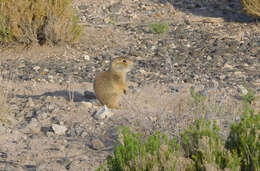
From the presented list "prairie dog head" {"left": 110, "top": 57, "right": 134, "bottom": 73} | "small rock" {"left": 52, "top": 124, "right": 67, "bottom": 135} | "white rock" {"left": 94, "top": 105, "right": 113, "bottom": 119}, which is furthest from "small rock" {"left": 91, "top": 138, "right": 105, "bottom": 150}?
"prairie dog head" {"left": 110, "top": 57, "right": 134, "bottom": 73}

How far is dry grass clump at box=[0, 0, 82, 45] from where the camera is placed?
27.0 ft

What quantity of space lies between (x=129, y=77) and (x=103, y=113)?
1.81 meters

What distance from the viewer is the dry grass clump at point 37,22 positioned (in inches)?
324

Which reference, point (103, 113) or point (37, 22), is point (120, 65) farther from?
point (37, 22)

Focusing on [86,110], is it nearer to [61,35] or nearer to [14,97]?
[14,97]

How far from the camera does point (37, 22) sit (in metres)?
8.41

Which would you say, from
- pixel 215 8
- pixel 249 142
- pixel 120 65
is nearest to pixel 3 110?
pixel 120 65

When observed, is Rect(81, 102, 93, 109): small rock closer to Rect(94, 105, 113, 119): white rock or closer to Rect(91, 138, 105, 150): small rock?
Rect(94, 105, 113, 119): white rock

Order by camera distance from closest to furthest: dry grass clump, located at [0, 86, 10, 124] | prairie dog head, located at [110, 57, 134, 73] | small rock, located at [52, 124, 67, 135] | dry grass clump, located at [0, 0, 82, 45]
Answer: small rock, located at [52, 124, 67, 135]
dry grass clump, located at [0, 86, 10, 124]
prairie dog head, located at [110, 57, 134, 73]
dry grass clump, located at [0, 0, 82, 45]

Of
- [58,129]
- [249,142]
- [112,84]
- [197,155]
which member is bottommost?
[58,129]

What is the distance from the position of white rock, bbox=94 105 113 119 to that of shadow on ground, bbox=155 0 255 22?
5.33m

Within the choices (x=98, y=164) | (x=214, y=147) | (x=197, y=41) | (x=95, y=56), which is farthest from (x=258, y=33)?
(x=214, y=147)

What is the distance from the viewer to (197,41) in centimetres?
884

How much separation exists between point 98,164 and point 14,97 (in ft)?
7.58
